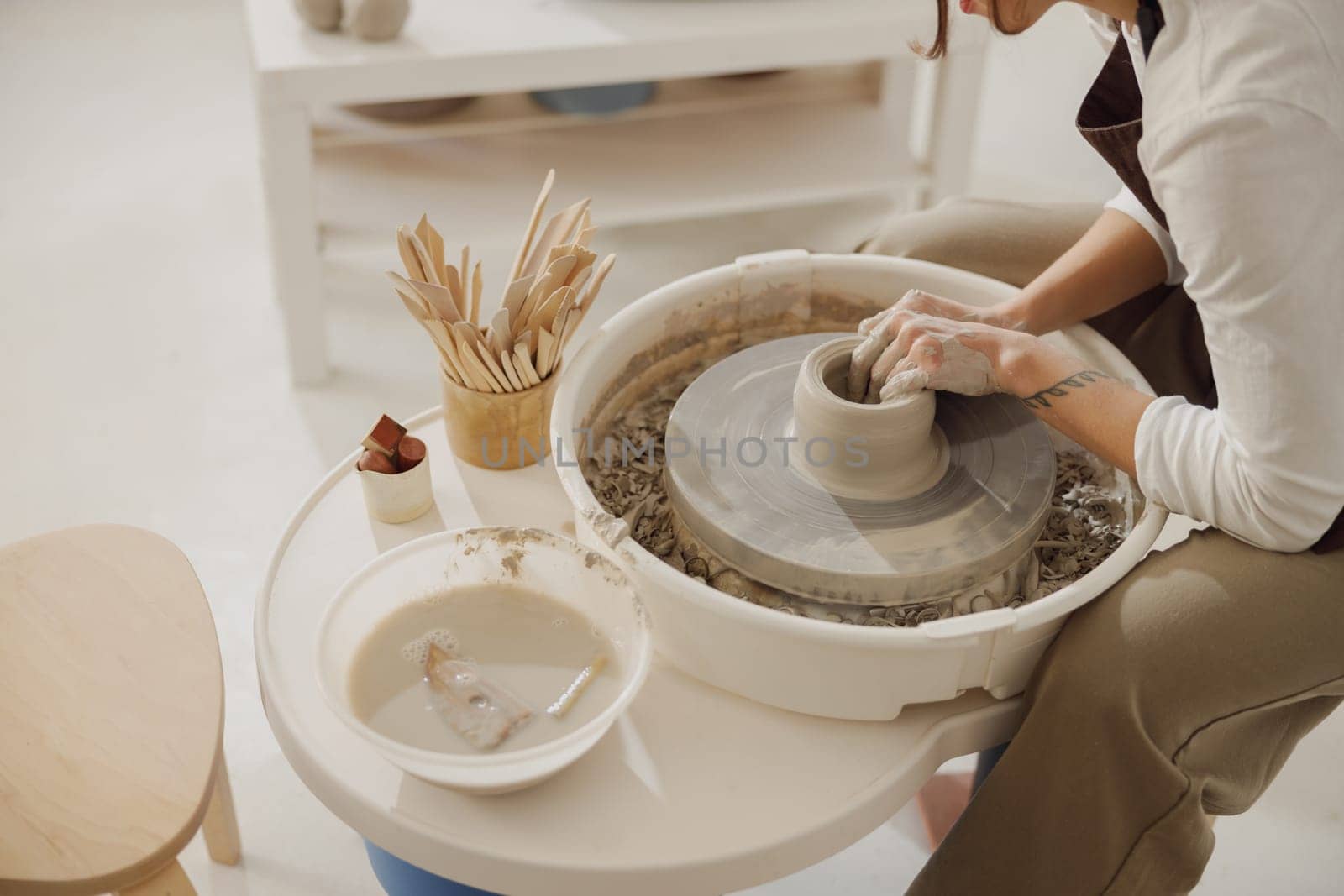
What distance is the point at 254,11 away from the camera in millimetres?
3230

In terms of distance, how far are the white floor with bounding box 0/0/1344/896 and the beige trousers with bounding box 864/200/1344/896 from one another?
0.65m

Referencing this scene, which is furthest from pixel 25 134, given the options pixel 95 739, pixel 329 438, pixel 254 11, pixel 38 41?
pixel 95 739

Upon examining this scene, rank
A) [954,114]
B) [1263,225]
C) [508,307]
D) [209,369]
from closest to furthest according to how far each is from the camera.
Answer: [1263,225], [508,307], [209,369], [954,114]

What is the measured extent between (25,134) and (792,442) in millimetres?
3801

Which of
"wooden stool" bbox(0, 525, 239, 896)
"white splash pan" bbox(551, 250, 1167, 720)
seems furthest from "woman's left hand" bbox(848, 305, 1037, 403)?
"wooden stool" bbox(0, 525, 239, 896)

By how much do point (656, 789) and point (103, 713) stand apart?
75 centimetres

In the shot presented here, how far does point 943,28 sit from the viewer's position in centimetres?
184

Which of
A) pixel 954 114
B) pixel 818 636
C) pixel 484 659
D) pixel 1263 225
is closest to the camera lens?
pixel 1263 225

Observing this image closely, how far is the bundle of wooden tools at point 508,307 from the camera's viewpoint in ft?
6.15

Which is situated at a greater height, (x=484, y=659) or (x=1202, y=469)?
(x=1202, y=469)

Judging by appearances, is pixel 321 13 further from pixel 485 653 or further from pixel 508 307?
pixel 485 653

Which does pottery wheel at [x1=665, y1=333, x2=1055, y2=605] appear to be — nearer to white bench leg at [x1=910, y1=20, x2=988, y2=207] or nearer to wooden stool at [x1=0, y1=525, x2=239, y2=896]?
wooden stool at [x1=0, y1=525, x2=239, y2=896]

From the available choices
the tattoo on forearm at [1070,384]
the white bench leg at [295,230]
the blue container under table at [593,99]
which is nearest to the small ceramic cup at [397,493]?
the tattoo on forearm at [1070,384]

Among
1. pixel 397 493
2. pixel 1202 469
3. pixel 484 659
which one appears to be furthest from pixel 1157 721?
pixel 397 493
